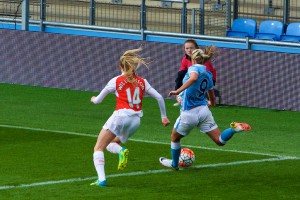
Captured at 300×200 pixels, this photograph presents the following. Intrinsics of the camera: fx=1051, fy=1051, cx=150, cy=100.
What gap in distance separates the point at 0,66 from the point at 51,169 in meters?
11.7

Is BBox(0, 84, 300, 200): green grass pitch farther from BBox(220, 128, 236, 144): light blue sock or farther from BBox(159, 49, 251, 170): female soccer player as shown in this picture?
BBox(159, 49, 251, 170): female soccer player

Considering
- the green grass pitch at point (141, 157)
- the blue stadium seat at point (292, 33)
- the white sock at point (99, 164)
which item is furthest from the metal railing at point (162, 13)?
the white sock at point (99, 164)

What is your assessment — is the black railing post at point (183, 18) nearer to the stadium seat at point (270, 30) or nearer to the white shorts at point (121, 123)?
the stadium seat at point (270, 30)

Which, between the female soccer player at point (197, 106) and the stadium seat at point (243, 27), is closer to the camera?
the female soccer player at point (197, 106)

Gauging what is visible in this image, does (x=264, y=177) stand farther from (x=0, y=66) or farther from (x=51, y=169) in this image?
(x=0, y=66)

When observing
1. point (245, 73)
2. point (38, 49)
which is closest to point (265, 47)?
point (245, 73)

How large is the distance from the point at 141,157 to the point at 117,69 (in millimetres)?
8738

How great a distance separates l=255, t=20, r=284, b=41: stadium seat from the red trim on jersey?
41.8 feet

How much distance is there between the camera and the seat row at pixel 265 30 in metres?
25.4

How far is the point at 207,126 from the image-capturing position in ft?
46.7

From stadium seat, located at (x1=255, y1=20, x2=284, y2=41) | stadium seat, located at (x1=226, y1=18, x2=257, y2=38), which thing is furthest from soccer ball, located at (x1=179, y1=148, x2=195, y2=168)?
stadium seat, located at (x1=226, y1=18, x2=257, y2=38)

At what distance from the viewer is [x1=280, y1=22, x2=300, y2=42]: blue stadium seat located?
25047 mm

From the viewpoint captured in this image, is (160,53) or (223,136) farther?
(160,53)

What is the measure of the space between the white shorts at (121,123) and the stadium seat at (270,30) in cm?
1278
